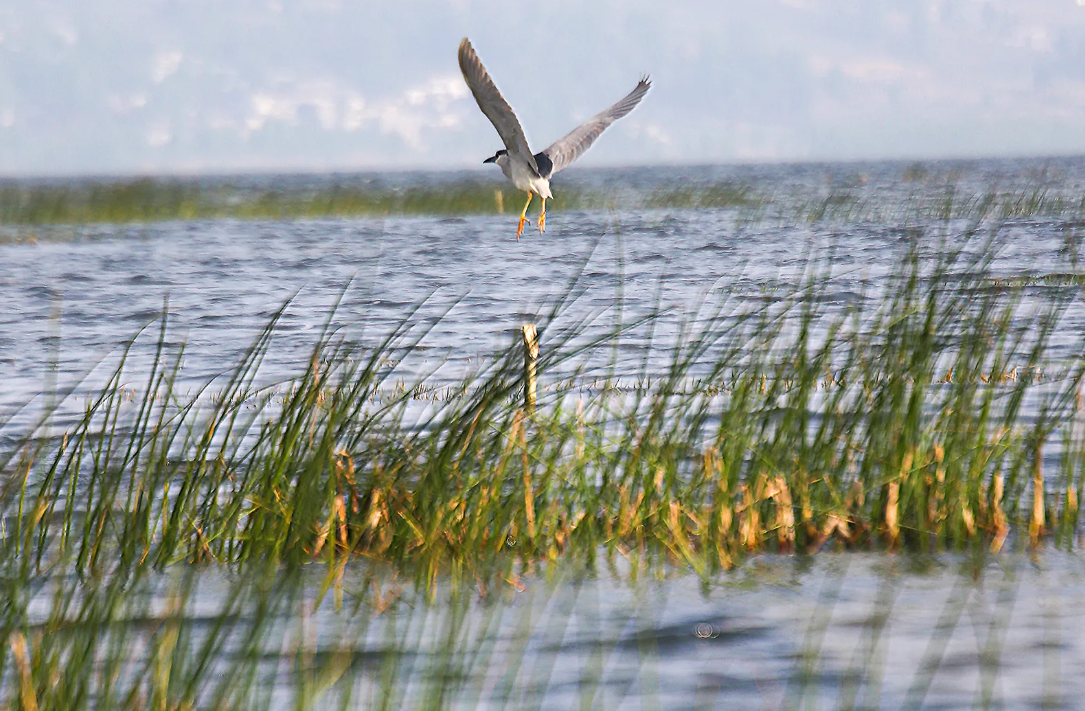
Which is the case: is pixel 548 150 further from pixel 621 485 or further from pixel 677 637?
pixel 677 637

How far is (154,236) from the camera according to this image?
82.8 ft

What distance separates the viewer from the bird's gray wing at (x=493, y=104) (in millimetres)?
7324

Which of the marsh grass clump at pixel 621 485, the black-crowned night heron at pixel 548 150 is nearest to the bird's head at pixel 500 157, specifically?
the black-crowned night heron at pixel 548 150

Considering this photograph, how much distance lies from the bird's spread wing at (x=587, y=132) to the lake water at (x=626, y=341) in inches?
52.5

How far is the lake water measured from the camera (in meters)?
3.24

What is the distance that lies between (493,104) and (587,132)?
2.03m

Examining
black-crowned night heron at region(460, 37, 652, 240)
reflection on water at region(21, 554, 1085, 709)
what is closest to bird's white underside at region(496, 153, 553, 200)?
black-crowned night heron at region(460, 37, 652, 240)

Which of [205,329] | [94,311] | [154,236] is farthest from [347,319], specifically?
[154,236]

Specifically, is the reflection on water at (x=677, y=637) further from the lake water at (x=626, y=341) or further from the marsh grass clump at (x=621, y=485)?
the marsh grass clump at (x=621, y=485)

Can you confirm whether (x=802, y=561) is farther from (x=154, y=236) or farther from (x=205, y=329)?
(x=154, y=236)

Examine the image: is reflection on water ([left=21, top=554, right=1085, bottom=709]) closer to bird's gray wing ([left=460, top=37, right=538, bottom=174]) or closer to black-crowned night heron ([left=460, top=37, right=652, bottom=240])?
bird's gray wing ([left=460, top=37, right=538, bottom=174])

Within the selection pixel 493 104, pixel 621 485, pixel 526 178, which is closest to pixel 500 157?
pixel 526 178

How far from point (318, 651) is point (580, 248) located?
1711 centimetres

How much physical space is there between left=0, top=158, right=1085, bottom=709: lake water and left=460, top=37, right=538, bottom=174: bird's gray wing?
3.44 feet
